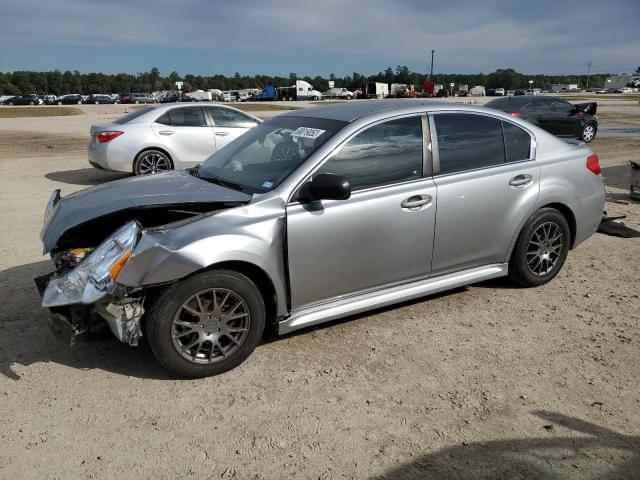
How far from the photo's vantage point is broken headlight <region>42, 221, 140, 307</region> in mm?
3186

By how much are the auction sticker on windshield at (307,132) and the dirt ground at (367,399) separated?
59.1 inches

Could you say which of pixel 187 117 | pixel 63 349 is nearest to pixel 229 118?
pixel 187 117

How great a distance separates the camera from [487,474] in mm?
2686

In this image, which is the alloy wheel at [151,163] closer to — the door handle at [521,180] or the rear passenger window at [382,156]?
the rear passenger window at [382,156]

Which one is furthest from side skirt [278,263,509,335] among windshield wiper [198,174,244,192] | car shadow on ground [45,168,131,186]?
car shadow on ground [45,168,131,186]

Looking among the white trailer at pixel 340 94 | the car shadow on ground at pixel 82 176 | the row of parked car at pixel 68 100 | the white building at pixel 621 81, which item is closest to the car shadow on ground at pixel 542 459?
the car shadow on ground at pixel 82 176

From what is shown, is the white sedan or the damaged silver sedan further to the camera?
the white sedan

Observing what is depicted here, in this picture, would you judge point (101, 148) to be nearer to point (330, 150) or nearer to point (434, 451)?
point (330, 150)

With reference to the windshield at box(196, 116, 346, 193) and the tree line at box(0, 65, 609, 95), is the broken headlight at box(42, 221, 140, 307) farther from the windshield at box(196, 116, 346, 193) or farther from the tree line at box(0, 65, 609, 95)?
the tree line at box(0, 65, 609, 95)

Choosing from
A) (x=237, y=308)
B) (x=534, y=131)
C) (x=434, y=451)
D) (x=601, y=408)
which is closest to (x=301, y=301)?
(x=237, y=308)

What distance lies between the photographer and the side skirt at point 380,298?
3770 mm

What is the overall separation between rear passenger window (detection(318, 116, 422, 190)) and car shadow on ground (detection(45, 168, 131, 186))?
827 centimetres

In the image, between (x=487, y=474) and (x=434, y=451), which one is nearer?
(x=487, y=474)

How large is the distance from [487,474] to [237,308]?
177cm
